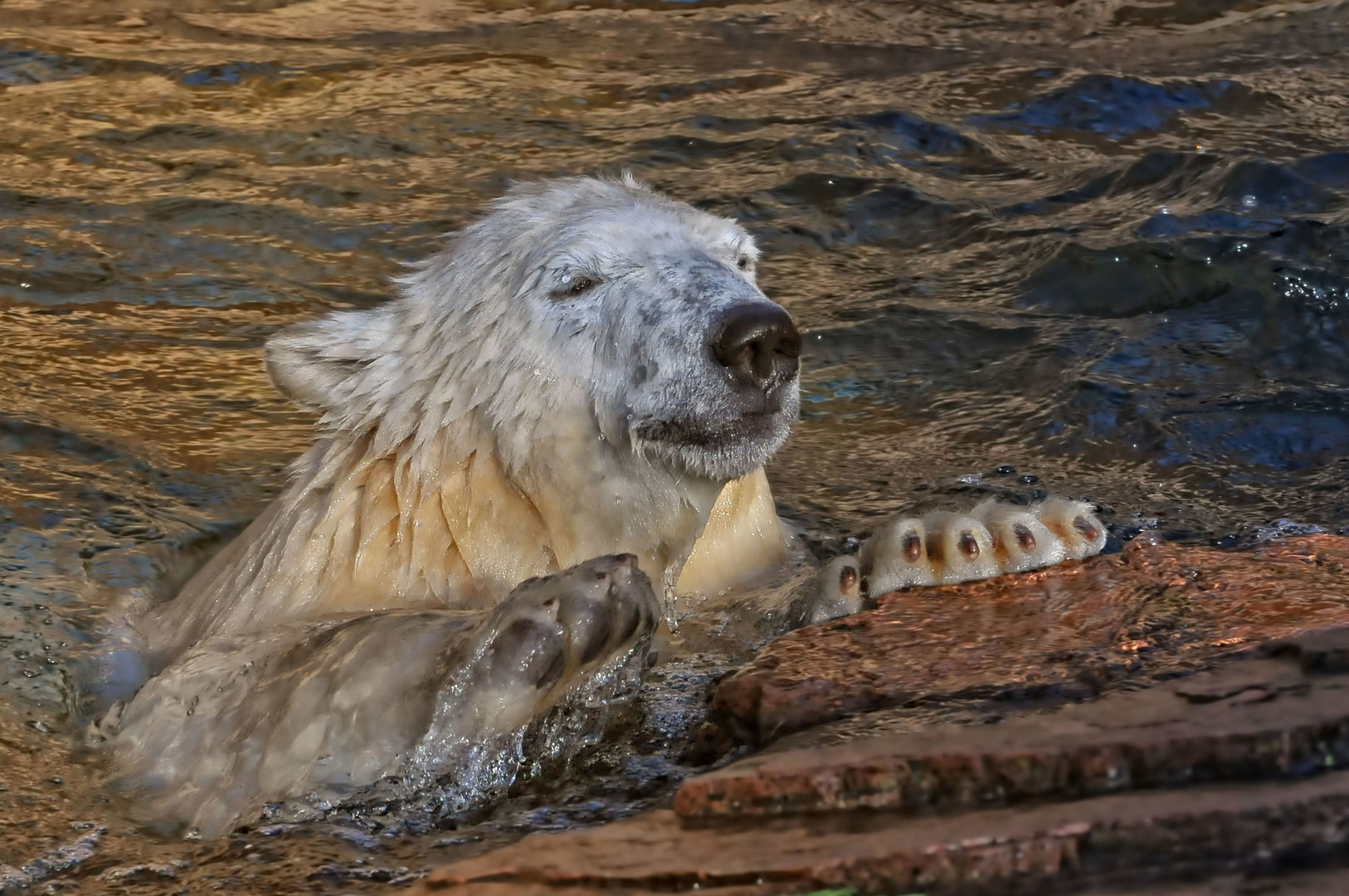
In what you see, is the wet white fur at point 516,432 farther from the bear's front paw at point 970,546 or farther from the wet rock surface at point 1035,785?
the wet rock surface at point 1035,785

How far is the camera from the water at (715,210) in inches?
175

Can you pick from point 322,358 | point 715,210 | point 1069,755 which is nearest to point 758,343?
point 322,358

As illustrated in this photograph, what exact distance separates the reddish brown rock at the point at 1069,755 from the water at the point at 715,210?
0.52 meters

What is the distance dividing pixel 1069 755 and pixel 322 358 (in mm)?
2299

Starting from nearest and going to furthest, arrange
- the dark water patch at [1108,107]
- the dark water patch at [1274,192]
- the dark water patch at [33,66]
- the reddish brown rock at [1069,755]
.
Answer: the reddish brown rock at [1069,755] < the dark water patch at [1274,192] < the dark water patch at [1108,107] < the dark water patch at [33,66]

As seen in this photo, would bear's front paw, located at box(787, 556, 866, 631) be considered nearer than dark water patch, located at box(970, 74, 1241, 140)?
Yes

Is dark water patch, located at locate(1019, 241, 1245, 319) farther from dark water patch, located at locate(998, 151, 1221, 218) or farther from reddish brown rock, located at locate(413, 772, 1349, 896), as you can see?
reddish brown rock, located at locate(413, 772, 1349, 896)

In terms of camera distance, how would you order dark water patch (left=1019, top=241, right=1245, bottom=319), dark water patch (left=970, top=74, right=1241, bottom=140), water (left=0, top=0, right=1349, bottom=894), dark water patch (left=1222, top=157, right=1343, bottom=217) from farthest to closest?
dark water patch (left=970, top=74, right=1241, bottom=140), dark water patch (left=1222, top=157, right=1343, bottom=217), dark water patch (left=1019, top=241, right=1245, bottom=319), water (left=0, top=0, right=1349, bottom=894)

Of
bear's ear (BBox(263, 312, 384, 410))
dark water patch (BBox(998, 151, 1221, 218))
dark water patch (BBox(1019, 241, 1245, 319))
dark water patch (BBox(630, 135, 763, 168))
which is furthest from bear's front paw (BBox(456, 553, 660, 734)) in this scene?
dark water patch (BBox(630, 135, 763, 168))

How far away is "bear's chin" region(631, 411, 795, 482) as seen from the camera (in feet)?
11.2

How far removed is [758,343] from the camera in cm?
334

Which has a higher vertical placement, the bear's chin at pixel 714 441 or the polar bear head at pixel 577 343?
the polar bear head at pixel 577 343

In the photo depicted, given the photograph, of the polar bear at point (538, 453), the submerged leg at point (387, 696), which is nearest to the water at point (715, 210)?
the submerged leg at point (387, 696)

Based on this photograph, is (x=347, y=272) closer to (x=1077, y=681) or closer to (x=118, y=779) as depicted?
(x=118, y=779)
